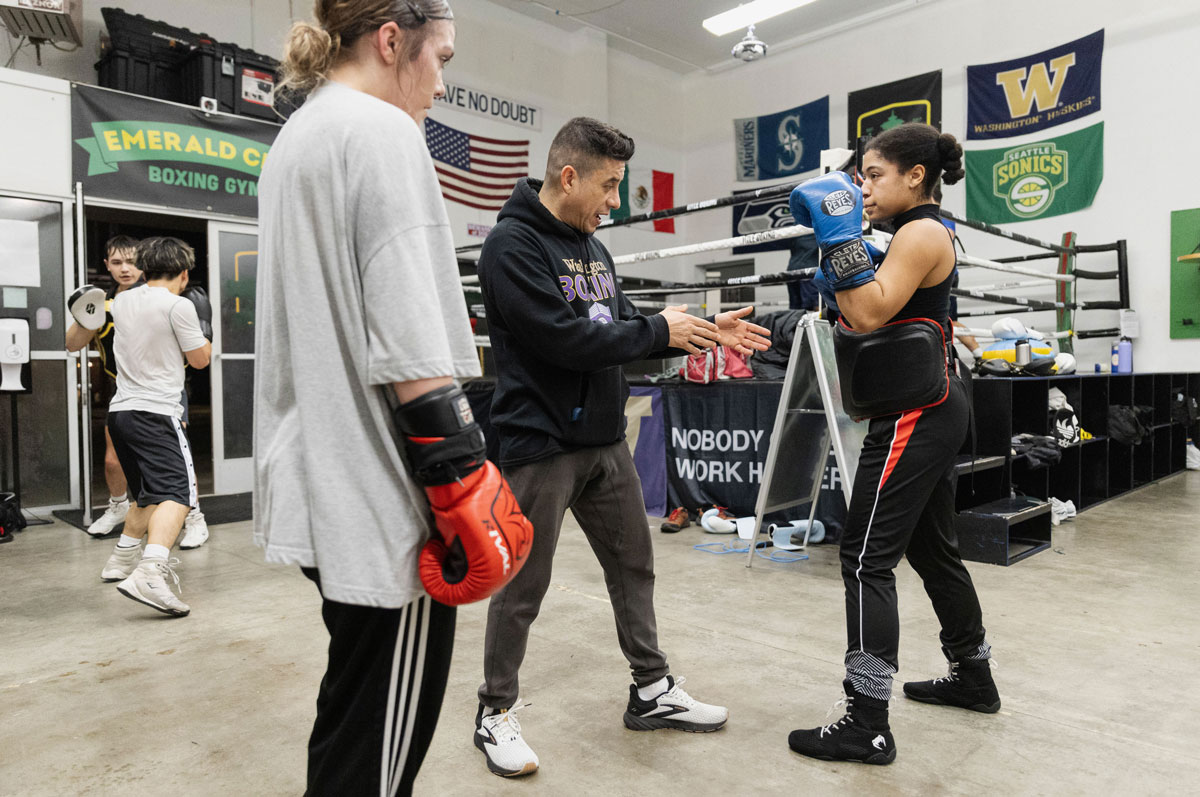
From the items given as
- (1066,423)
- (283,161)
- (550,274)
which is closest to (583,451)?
(550,274)

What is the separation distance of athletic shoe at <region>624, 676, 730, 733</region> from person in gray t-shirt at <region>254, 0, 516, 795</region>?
104cm

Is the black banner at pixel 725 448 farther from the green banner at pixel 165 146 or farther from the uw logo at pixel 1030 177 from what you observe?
A: the uw logo at pixel 1030 177

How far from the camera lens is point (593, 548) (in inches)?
78.1

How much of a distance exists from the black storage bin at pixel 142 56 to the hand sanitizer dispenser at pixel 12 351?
2.02m

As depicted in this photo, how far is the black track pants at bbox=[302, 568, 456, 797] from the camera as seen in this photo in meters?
1.01

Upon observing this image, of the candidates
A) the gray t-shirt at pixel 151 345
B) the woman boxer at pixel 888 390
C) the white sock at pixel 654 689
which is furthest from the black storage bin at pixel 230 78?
the white sock at pixel 654 689

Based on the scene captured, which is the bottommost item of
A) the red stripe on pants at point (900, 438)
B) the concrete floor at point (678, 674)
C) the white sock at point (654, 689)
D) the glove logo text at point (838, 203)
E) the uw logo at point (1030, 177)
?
the concrete floor at point (678, 674)

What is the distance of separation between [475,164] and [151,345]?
6168 millimetres

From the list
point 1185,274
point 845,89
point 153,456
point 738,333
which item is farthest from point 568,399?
point 845,89

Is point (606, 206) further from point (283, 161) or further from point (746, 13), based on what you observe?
point (746, 13)

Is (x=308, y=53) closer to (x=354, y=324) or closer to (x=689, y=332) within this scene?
(x=354, y=324)

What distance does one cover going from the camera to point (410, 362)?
948mm

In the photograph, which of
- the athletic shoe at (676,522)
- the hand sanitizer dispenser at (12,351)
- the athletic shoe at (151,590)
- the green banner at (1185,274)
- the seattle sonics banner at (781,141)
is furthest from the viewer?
the seattle sonics banner at (781,141)

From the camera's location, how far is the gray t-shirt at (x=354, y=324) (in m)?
0.95
